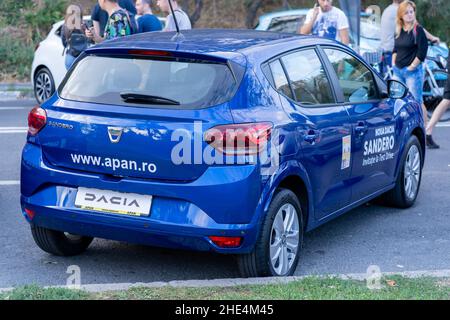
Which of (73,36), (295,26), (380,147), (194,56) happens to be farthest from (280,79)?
(295,26)

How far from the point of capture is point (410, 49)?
11.0 m

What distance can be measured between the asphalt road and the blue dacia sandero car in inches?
10.6

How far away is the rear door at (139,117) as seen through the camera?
5.16 metres

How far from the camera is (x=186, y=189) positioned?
5133 millimetres

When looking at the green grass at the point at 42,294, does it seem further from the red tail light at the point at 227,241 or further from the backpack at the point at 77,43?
the backpack at the point at 77,43

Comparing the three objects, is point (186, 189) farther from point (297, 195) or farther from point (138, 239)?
point (297, 195)

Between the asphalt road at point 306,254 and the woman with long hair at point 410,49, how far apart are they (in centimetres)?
342

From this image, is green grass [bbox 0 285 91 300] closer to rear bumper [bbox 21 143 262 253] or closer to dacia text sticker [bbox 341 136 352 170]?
rear bumper [bbox 21 143 262 253]

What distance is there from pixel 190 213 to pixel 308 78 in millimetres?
1622

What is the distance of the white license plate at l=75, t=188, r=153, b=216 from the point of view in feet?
17.1

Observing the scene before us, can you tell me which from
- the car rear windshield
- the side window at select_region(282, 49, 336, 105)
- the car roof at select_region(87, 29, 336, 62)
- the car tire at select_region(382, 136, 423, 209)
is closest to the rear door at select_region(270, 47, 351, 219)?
the side window at select_region(282, 49, 336, 105)

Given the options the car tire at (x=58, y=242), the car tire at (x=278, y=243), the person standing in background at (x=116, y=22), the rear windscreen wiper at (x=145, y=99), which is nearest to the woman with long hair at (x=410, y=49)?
the person standing in background at (x=116, y=22)

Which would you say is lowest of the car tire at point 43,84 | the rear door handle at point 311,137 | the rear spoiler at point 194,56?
the car tire at point 43,84

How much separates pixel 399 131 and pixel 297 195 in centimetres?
192
